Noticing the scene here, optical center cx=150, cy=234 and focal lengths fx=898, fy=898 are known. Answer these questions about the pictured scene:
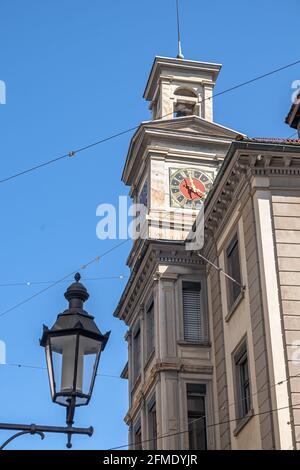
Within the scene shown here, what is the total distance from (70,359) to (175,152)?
74.9ft

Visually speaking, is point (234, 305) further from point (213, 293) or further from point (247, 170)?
point (247, 170)

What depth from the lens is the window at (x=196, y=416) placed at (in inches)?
993

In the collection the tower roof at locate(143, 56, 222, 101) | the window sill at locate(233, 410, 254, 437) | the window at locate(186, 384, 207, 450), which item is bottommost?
the window sill at locate(233, 410, 254, 437)

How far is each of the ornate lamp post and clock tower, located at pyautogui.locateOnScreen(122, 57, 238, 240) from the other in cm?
1976

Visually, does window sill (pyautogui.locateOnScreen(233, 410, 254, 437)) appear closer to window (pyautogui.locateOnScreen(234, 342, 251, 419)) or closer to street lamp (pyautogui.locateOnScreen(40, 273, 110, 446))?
window (pyautogui.locateOnScreen(234, 342, 251, 419))

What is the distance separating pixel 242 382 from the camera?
75.4ft

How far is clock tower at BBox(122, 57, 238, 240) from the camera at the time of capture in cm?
3048

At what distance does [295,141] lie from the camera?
23.8 meters

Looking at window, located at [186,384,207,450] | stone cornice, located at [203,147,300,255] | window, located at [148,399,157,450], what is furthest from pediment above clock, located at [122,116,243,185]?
window, located at [186,384,207,450]

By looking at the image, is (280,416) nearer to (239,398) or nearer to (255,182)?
(239,398)

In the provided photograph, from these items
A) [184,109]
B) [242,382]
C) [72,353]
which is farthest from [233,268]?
[72,353]

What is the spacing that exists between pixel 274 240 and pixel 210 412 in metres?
5.78

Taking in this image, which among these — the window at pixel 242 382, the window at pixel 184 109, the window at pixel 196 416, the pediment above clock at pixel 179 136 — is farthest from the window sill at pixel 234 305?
the window at pixel 184 109
